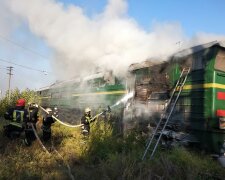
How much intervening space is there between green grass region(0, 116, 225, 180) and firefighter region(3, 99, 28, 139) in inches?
10.3

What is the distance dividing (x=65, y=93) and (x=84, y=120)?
6.11 meters

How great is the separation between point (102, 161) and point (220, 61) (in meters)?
3.87

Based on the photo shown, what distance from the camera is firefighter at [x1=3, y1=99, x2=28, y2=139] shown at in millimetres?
8609

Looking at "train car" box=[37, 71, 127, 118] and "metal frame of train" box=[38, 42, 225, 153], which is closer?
"metal frame of train" box=[38, 42, 225, 153]

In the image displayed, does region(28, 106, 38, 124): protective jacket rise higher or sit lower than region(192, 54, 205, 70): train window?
lower

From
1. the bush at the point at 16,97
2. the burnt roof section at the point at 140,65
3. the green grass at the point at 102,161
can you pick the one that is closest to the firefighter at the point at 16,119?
the green grass at the point at 102,161

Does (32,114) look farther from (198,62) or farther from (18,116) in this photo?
(198,62)

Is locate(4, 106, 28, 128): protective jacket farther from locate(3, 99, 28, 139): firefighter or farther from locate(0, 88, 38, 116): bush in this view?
locate(0, 88, 38, 116): bush

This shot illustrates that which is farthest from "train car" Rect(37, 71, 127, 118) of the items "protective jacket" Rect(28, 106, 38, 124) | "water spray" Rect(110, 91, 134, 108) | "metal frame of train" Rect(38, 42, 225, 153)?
"protective jacket" Rect(28, 106, 38, 124)

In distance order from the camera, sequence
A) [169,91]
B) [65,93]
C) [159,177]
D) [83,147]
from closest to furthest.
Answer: [159,177] → [83,147] → [169,91] → [65,93]

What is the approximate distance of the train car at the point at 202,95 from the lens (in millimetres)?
7293

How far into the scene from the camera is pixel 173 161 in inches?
243

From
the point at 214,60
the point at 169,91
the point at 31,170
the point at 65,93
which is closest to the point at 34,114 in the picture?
the point at 31,170

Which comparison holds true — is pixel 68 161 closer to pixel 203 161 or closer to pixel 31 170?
pixel 31 170
